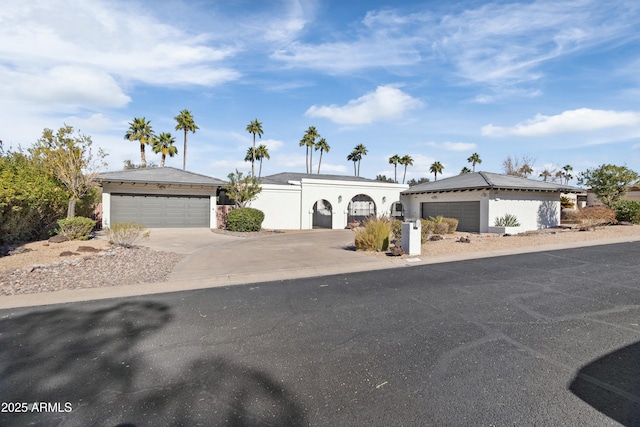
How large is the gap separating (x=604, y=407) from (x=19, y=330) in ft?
24.1

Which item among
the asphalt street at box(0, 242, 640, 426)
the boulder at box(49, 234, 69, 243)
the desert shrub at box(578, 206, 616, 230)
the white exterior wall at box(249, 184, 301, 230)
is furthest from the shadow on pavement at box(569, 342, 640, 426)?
the white exterior wall at box(249, 184, 301, 230)

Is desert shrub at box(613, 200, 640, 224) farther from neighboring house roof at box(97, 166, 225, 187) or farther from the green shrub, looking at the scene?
neighboring house roof at box(97, 166, 225, 187)

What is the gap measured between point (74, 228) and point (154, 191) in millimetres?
10137

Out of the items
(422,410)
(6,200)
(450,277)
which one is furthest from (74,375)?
(6,200)

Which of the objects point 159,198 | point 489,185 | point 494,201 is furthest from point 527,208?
point 159,198

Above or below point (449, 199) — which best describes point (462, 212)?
below

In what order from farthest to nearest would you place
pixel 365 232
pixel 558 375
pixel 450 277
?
pixel 365 232 < pixel 450 277 < pixel 558 375

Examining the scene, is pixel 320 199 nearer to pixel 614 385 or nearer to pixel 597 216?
pixel 597 216

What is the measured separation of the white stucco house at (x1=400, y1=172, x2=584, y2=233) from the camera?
21719 mm

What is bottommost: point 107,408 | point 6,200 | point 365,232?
point 107,408

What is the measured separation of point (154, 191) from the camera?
23641mm

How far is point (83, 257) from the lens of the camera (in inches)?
408

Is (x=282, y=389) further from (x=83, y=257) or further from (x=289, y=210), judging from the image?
(x=289, y=210)

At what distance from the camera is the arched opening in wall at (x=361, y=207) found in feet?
97.8
